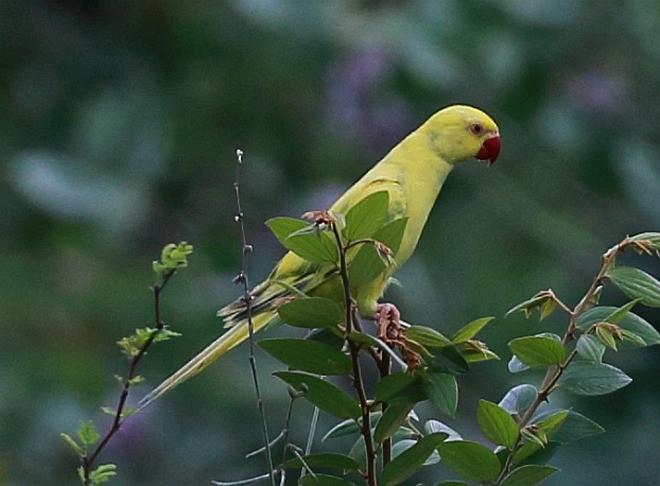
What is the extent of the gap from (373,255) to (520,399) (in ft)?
0.86

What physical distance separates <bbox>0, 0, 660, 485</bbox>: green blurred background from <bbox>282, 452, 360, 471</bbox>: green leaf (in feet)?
7.99

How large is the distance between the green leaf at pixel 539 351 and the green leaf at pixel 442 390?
78mm

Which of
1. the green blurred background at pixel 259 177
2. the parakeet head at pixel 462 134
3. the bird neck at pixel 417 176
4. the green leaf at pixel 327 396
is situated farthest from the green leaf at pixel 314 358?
the green blurred background at pixel 259 177

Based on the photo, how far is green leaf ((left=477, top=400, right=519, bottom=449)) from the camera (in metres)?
1.54

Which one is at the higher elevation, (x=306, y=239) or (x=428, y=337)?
(x=306, y=239)

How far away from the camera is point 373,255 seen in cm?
157

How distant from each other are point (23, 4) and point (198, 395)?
1.59m

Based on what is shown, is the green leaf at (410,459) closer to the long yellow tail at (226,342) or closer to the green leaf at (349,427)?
the green leaf at (349,427)

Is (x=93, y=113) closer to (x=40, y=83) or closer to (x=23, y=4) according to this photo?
(x=40, y=83)

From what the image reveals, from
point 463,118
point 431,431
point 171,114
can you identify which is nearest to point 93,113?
point 171,114

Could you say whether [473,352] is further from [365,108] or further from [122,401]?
[365,108]

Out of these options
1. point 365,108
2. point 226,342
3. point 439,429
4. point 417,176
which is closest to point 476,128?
point 417,176

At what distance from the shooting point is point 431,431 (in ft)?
5.59

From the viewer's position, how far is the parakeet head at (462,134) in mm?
2832
